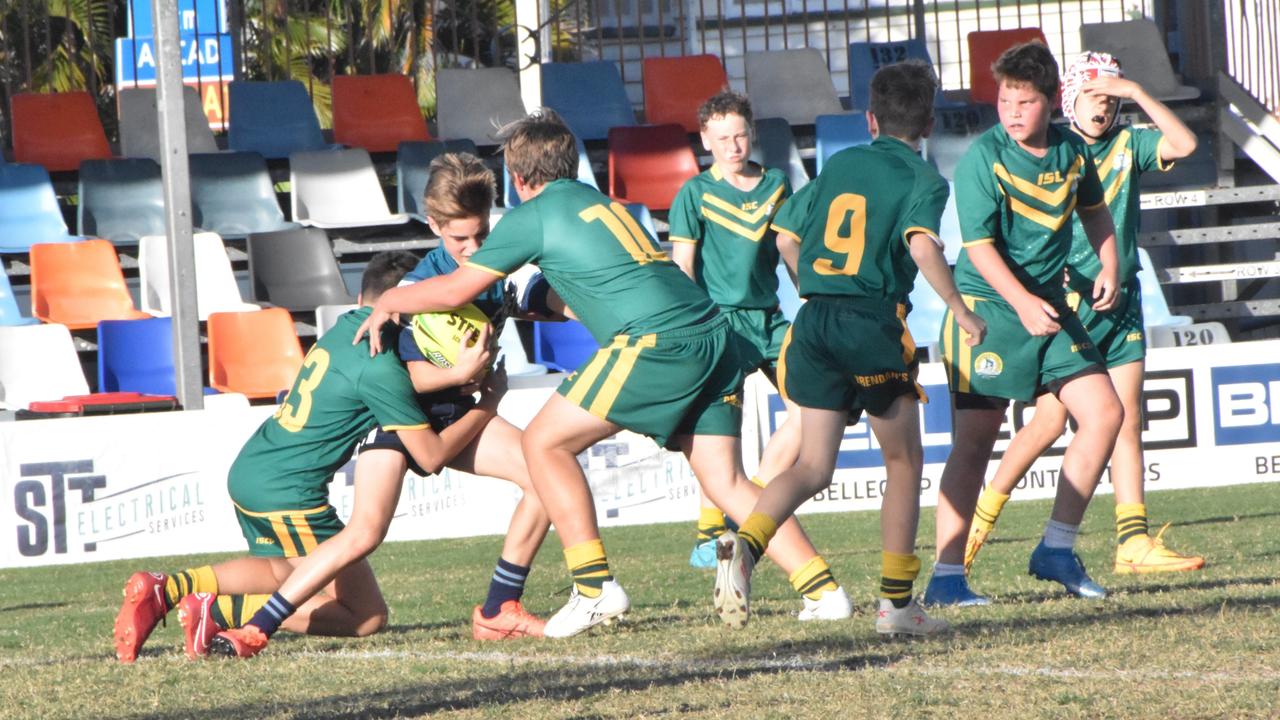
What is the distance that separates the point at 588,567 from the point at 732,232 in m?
2.68

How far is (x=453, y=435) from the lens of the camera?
549 centimetres

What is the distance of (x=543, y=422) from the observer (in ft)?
17.1

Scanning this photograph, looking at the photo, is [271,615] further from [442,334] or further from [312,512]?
[442,334]

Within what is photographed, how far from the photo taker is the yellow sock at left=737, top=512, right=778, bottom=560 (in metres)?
4.62

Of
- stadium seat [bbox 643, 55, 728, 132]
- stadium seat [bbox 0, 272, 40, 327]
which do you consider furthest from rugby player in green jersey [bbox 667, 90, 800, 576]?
stadium seat [bbox 643, 55, 728, 132]

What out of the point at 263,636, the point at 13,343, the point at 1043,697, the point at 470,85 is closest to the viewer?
the point at 1043,697

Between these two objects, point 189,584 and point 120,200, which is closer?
point 189,584

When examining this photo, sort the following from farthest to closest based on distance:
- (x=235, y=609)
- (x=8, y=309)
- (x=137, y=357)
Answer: (x=8, y=309)
(x=137, y=357)
(x=235, y=609)

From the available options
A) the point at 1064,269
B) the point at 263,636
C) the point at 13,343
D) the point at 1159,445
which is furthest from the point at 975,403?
the point at 13,343

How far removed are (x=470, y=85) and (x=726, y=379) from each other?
38.5ft

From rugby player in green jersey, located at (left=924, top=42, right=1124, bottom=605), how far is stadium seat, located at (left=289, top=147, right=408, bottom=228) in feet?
31.4

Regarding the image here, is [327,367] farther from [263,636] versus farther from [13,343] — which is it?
[13,343]

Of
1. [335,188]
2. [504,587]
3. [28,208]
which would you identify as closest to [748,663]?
[504,587]

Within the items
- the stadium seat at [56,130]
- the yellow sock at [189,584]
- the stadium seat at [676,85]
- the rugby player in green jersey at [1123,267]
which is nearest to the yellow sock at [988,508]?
the rugby player in green jersey at [1123,267]
